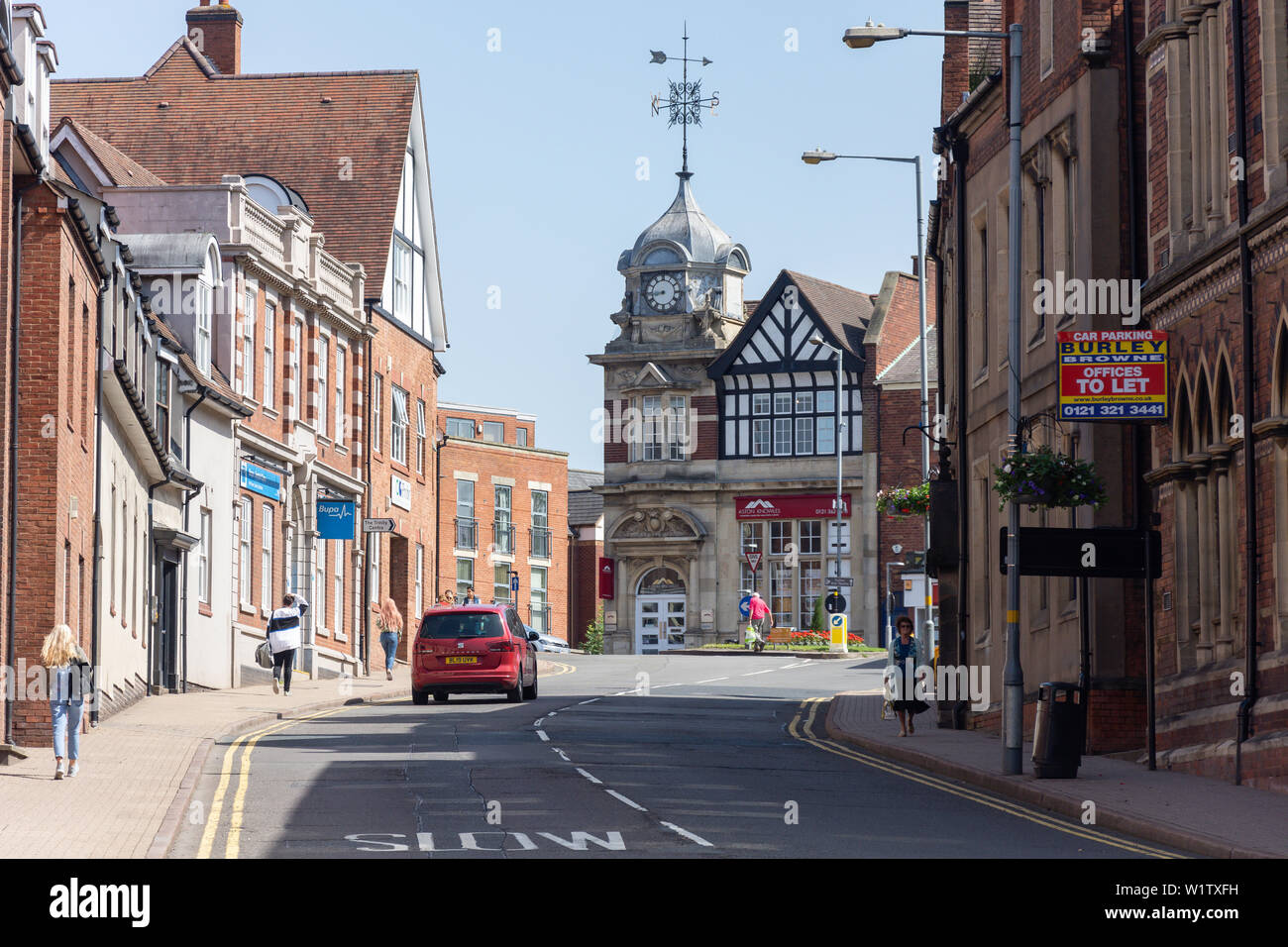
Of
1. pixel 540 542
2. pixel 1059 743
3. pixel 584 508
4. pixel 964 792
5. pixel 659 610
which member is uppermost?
pixel 584 508

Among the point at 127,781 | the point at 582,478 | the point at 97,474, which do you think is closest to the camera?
the point at 127,781

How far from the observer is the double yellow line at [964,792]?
1445cm

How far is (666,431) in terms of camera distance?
7331 centimetres

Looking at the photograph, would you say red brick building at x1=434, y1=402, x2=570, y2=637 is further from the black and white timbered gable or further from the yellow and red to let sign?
the yellow and red to let sign

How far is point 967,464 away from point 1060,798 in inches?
523

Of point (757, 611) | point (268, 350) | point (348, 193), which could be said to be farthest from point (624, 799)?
point (757, 611)

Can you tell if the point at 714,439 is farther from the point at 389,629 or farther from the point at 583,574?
the point at 389,629

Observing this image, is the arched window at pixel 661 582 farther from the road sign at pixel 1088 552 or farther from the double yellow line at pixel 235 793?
the road sign at pixel 1088 552

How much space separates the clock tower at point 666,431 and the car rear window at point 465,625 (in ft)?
131

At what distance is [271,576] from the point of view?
42.0 meters

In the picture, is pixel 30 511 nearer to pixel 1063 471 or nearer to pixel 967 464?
pixel 1063 471

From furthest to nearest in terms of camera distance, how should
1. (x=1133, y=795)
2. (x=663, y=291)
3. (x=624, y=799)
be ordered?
(x=663, y=291), (x=1133, y=795), (x=624, y=799)

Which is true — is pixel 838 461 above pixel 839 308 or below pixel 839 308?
below

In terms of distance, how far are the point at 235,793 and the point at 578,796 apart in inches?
122
